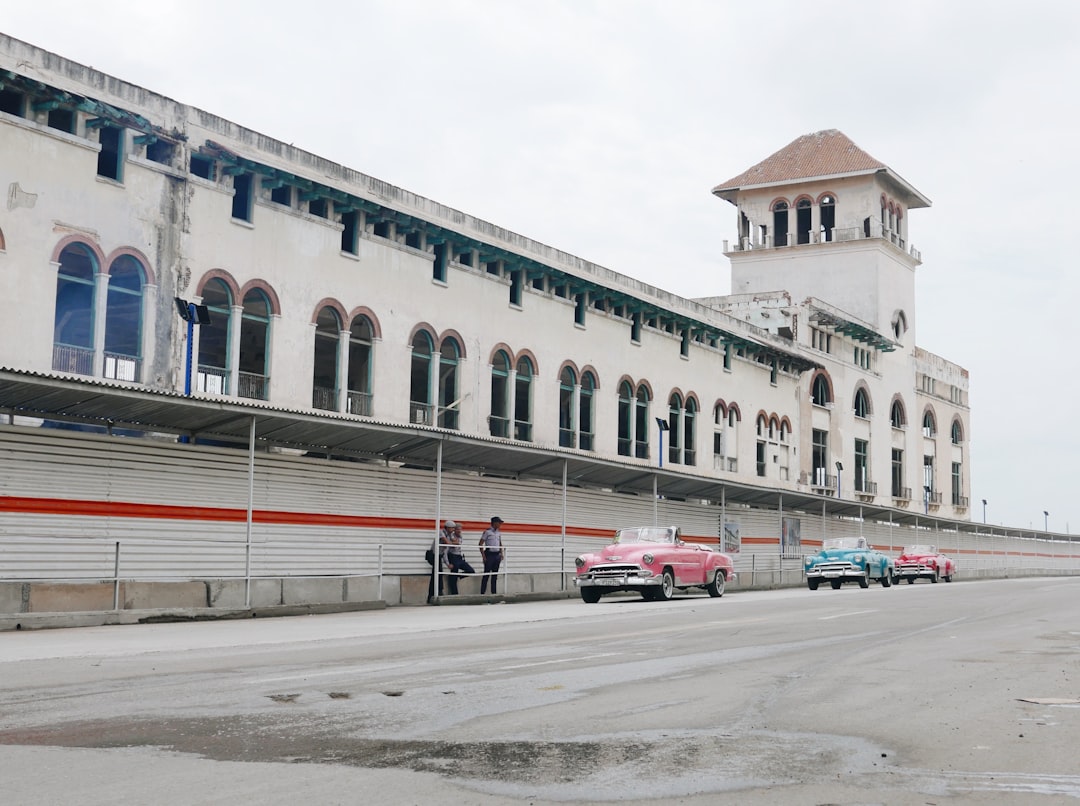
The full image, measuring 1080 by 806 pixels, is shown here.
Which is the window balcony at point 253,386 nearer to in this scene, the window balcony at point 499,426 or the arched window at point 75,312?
the arched window at point 75,312

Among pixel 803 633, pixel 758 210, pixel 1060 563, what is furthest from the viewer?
pixel 1060 563

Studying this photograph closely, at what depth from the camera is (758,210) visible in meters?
79.4

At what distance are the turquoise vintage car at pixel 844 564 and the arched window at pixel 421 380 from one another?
13701 millimetres

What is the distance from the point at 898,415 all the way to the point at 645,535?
54.2 m

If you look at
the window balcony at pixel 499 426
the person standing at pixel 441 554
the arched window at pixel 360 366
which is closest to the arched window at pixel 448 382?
the window balcony at pixel 499 426

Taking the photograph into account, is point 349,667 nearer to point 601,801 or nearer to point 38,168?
point 601,801

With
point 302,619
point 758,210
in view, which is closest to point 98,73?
point 302,619

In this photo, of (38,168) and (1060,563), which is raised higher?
(38,168)

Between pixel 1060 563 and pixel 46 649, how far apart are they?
279ft

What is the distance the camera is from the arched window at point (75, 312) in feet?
90.3

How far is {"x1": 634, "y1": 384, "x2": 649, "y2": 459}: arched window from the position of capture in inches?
2014

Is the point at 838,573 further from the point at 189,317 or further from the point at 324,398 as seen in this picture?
the point at 189,317

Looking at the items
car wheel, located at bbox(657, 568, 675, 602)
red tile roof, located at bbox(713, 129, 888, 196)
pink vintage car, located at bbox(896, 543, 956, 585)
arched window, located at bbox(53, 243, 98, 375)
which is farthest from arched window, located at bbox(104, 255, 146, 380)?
red tile roof, located at bbox(713, 129, 888, 196)

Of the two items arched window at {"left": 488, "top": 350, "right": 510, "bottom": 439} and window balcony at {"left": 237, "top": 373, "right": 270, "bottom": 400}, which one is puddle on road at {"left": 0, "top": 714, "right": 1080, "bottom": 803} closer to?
window balcony at {"left": 237, "top": 373, "right": 270, "bottom": 400}
